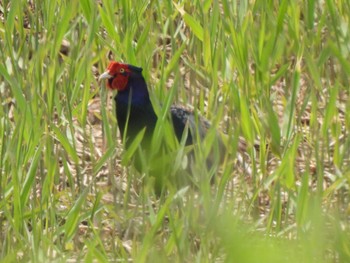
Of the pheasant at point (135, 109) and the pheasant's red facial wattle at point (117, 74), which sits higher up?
the pheasant's red facial wattle at point (117, 74)

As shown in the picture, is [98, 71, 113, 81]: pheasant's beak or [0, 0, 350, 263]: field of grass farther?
[98, 71, 113, 81]: pheasant's beak

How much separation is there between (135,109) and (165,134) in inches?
45.5

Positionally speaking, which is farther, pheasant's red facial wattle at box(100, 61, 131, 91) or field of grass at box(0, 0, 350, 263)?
pheasant's red facial wattle at box(100, 61, 131, 91)

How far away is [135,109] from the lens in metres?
3.14

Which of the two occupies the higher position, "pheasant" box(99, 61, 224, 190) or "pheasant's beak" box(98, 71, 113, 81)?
"pheasant's beak" box(98, 71, 113, 81)

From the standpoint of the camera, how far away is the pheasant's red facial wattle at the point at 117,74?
292 centimetres

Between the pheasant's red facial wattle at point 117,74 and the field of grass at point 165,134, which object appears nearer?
the field of grass at point 165,134

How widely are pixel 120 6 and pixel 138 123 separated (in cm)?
41

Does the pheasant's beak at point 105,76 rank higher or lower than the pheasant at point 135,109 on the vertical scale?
higher

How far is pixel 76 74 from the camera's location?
2.59 m

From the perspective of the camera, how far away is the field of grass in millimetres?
1790

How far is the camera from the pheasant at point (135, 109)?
2936 millimetres

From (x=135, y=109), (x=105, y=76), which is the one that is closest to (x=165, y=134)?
(x=105, y=76)

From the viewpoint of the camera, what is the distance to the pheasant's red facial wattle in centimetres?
292
